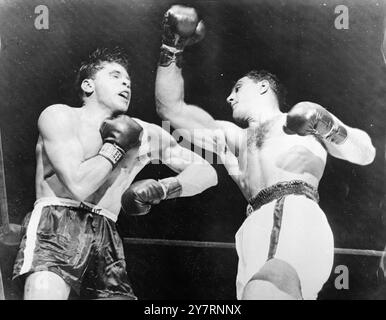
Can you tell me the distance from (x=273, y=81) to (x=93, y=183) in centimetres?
113

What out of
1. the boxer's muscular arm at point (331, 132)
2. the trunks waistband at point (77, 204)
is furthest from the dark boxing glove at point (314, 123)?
the trunks waistband at point (77, 204)

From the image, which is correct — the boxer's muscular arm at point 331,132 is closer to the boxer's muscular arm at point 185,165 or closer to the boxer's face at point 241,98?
the boxer's face at point 241,98

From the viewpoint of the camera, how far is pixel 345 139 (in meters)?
3.41

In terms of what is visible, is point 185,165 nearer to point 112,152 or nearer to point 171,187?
point 171,187

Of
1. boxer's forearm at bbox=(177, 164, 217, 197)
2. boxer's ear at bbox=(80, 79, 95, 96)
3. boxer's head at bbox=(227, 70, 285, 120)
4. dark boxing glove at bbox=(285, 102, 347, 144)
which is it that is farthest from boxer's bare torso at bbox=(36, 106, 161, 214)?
dark boxing glove at bbox=(285, 102, 347, 144)

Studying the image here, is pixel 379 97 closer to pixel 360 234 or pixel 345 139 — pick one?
pixel 345 139

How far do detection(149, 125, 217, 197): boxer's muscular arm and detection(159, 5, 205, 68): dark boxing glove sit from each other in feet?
1.32

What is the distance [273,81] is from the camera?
3473 millimetres

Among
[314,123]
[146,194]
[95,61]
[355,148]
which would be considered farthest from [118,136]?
[355,148]

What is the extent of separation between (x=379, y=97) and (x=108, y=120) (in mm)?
1493

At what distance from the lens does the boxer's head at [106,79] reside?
138 inches

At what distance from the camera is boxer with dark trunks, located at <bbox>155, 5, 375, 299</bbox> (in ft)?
10.8

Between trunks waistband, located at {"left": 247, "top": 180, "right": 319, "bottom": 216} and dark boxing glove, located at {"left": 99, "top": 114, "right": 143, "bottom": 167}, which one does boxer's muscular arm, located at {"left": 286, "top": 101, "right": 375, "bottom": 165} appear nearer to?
trunks waistband, located at {"left": 247, "top": 180, "right": 319, "bottom": 216}
